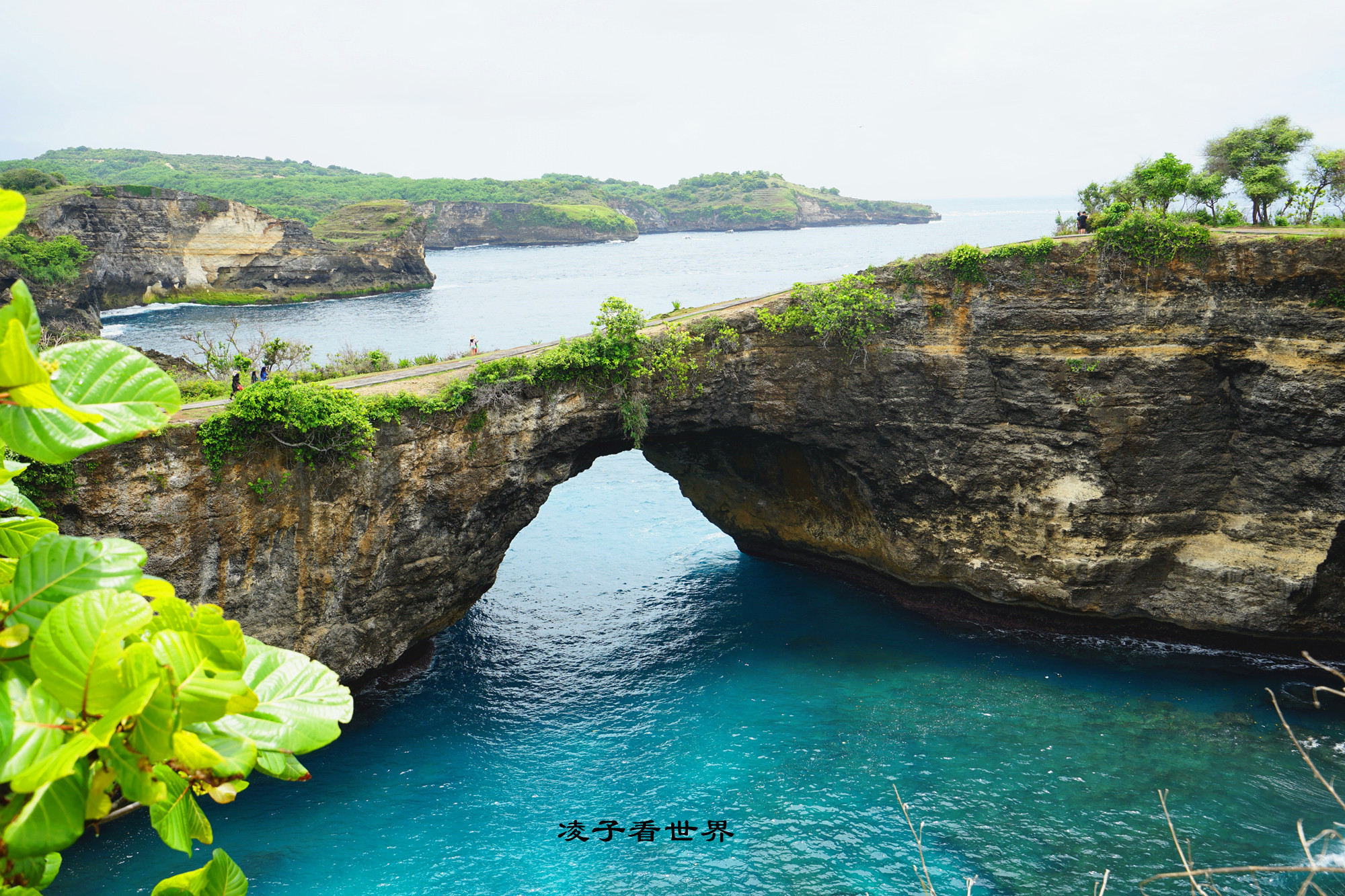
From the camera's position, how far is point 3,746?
280 cm

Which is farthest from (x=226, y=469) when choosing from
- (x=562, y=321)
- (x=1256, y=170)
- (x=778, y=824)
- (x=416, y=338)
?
(x=562, y=321)

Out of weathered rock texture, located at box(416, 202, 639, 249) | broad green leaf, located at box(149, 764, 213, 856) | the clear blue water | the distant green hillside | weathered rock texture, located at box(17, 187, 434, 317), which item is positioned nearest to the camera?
broad green leaf, located at box(149, 764, 213, 856)

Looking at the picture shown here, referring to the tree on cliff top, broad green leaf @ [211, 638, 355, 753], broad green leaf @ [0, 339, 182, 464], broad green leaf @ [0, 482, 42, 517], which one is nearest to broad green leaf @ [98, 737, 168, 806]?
broad green leaf @ [211, 638, 355, 753]

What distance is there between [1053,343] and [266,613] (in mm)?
21035

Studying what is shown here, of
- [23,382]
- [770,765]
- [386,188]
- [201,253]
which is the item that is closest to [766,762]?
[770,765]

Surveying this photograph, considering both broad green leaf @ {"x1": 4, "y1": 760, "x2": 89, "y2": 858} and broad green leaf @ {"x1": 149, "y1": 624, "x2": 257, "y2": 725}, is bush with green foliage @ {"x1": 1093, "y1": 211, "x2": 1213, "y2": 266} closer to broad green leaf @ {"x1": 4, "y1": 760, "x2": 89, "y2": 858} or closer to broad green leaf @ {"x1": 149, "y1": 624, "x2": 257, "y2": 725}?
broad green leaf @ {"x1": 149, "y1": 624, "x2": 257, "y2": 725}

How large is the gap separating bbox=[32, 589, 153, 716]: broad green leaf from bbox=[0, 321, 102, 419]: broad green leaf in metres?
0.68

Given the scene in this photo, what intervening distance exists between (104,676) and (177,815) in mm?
945

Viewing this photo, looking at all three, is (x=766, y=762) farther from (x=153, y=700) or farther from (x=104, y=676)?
(x=104, y=676)

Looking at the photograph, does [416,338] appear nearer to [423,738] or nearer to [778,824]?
[423,738]

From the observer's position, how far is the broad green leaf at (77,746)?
8.85 ft

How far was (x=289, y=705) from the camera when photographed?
342cm

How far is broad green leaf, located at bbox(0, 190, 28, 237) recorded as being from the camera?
294cm

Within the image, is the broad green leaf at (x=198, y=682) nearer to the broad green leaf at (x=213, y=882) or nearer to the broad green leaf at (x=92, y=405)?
the broad green leaf at (x=92, y=405)
